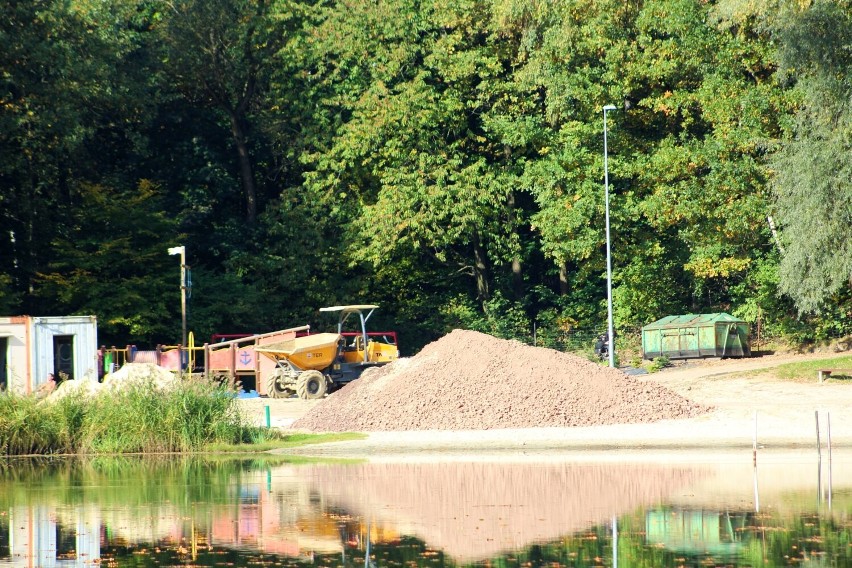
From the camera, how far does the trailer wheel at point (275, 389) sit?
4559cm

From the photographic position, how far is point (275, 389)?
4562 centimetres

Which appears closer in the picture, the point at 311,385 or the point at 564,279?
the point at 311,385

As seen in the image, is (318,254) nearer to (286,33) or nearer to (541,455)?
(286,33)

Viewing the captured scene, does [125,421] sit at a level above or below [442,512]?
above

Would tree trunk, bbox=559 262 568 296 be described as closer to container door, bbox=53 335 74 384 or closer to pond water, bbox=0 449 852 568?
container door, bbox=53 335 74 384

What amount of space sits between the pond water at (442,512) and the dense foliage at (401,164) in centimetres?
2251

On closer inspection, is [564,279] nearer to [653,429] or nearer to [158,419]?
[653,429]

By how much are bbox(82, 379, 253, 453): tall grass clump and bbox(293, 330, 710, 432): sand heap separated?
Result: 3951mm

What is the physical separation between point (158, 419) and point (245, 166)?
110ft

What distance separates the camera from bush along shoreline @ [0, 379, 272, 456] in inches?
1244

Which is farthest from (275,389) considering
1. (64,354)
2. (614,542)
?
(614,542)

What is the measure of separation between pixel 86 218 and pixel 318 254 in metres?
10.5

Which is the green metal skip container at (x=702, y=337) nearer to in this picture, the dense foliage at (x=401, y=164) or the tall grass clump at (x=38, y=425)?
the dense foliage at (x=401, y=164)

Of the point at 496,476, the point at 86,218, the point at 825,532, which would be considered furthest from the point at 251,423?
the point at 86,218
